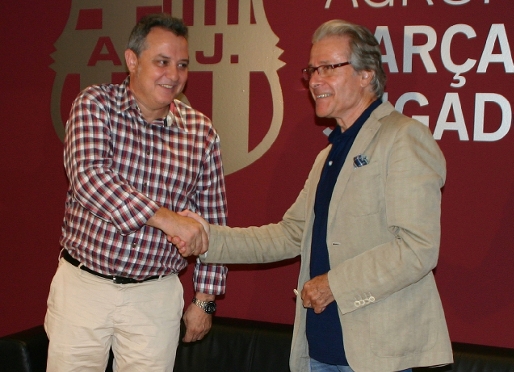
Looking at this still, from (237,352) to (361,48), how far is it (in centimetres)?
192

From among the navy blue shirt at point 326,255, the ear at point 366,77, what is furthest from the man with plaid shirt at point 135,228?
the ear at point 366,77

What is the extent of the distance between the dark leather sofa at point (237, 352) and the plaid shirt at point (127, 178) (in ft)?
3.00

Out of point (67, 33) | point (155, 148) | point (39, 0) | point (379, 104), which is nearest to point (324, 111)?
point (379, 104)

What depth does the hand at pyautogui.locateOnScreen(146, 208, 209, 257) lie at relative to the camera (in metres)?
2.51

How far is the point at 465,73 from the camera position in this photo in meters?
3.35

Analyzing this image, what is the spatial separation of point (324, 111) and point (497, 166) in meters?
1.30

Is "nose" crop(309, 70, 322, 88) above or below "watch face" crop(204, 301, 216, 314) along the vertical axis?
above

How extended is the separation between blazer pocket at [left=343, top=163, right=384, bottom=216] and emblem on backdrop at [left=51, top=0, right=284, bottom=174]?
1537mm

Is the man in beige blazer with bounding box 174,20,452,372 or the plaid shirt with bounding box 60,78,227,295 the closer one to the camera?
Answer: the man in beige blazer with bounding box 174,20,452,372

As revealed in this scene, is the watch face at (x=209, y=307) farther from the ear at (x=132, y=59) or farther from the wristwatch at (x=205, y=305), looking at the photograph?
the ear at (x=132, y=59)


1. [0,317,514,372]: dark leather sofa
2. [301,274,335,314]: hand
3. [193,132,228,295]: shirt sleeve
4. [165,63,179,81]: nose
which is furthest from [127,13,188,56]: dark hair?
[0,317,514,372]: dark leather sofa

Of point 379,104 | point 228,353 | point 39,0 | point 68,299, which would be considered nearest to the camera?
point 379,104

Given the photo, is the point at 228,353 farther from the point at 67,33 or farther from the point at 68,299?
the point at 67,33

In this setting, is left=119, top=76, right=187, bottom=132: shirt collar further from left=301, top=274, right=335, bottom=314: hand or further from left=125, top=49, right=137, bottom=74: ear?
left=301, top=274, right=335, bottom=314: hand
